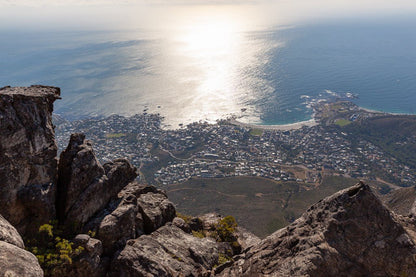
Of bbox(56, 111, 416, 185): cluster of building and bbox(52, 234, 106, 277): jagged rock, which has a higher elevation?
bbox(52, 234, 106, 277): jagged rock

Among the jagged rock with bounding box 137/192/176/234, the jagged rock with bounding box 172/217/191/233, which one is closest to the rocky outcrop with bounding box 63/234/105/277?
the jagged rock with bounding box 137/192/176/234

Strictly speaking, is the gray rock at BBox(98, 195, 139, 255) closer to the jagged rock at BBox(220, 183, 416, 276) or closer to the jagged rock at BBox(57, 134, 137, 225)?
the jagged rock at BBox(57, 134, 137, 225)

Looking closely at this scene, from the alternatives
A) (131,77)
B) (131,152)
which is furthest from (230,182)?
(131,77)

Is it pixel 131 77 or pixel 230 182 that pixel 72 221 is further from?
pixel 131 77

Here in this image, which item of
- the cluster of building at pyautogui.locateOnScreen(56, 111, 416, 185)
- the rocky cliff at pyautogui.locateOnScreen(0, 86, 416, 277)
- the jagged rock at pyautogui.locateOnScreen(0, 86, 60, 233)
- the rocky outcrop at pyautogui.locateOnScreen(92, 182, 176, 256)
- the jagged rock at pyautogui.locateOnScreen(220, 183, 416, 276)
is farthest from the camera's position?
the cluster of building at pyautogui.locateOnScreen(56, 111, 416, 185)

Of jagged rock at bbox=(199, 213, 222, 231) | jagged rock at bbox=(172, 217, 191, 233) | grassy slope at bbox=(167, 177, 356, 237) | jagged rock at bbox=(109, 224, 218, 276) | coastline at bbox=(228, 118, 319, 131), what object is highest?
jagged rock at bbox=(109, 224, 218, 276)

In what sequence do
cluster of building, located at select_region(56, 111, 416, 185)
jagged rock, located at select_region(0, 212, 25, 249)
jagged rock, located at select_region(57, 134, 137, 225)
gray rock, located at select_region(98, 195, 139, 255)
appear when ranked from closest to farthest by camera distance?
1. jagged rock, located at select_region(0, 212, 25, 249)
2. gray rock, located at select_region(98, 195, 139, 255)
3. jagged rock, located at select_region(57, 134, 137, 225)
4. cluster of building, located at select_region(56, 111, 416, 185)

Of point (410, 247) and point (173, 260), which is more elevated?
point (410, 247)
